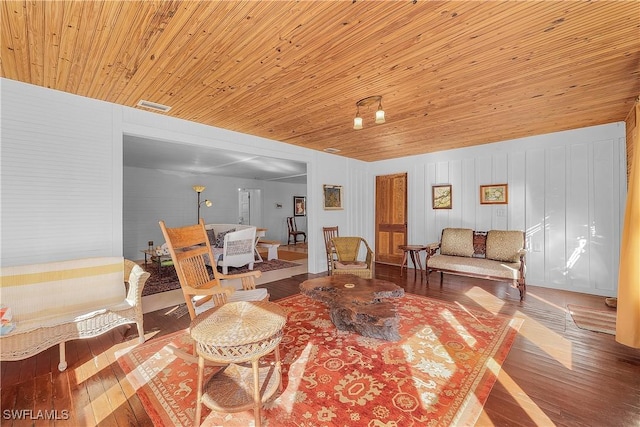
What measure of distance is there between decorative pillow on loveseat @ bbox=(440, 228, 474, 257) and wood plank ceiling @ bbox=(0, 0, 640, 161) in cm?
229

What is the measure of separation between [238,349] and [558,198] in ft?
18.3

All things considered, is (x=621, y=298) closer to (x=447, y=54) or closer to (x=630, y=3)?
(x=630, y=3)

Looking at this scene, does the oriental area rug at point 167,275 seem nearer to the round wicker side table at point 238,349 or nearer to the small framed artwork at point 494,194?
the round wicker side table at point 238,349

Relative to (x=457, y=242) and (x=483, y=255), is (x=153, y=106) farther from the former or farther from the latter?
(x=483, y=255)

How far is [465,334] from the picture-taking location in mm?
2814

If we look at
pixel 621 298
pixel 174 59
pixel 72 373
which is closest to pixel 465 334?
pixel 621 298

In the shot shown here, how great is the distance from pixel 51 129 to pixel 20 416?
263cm

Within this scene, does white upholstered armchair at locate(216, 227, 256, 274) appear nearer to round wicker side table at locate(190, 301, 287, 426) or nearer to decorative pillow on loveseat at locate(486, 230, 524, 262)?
round wicker side table at locate(190, 301, 287, 426)

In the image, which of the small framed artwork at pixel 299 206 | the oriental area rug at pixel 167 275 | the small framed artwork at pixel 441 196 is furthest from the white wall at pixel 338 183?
the small framed artwork at pixel 299 206

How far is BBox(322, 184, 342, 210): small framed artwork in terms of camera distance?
5992mm

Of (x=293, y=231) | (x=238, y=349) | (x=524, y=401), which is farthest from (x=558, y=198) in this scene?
(x=293, y=231)

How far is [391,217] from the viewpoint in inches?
263

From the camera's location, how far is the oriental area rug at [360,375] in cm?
171

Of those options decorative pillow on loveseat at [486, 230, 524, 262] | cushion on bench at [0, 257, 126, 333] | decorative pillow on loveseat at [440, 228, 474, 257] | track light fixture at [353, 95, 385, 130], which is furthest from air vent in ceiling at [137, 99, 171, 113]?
decorative pillow on loveseat at [486, 230, 524, 262]
